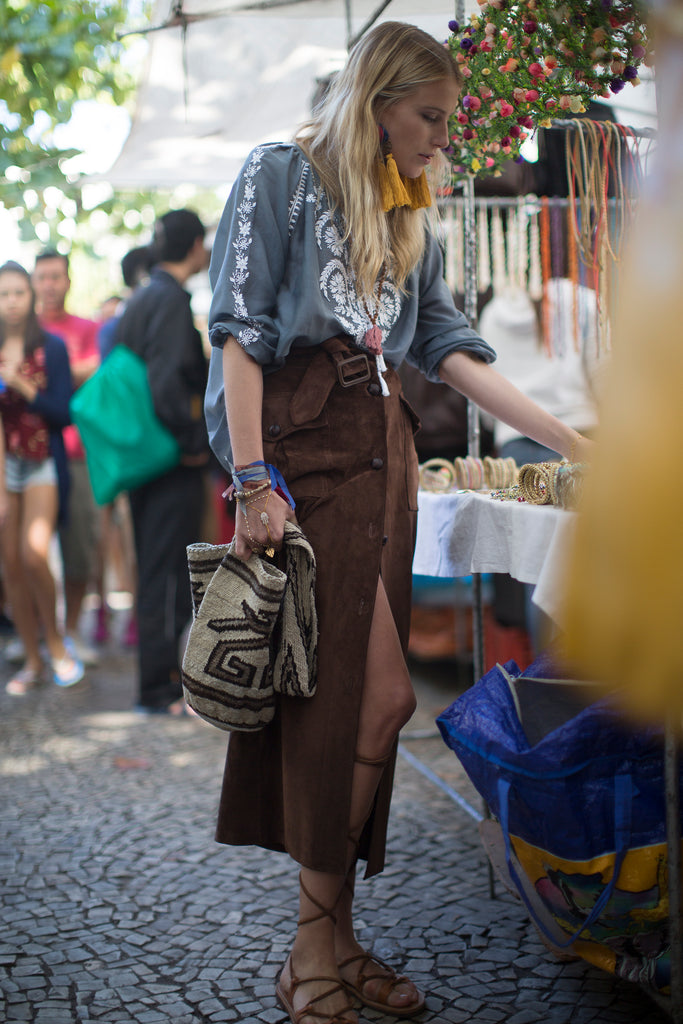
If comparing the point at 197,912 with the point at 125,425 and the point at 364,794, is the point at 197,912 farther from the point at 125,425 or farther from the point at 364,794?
the point at 125,425

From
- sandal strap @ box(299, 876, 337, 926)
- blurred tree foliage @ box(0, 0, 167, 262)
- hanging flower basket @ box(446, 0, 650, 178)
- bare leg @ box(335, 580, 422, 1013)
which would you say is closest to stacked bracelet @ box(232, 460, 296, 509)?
bare leg @ box(335, 580, 422, 1013)

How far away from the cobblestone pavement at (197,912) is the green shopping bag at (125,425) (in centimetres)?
121

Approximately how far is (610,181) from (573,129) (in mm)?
189

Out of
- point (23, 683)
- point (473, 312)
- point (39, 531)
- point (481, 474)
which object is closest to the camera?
point (481, 474)

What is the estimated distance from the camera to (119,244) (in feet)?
50.4

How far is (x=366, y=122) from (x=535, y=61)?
56 cm

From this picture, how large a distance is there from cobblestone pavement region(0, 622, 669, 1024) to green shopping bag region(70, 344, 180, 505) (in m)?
1.21

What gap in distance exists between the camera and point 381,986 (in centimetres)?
194

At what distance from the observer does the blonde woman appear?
1.80 metres

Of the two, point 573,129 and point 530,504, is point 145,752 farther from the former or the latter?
point 573,129

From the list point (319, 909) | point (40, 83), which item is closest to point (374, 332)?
point (319, 909)

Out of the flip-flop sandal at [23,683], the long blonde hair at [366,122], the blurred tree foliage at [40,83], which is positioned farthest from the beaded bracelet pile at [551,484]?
the blurred tree foliage at [40,83]

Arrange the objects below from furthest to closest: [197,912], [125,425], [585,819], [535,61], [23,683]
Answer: [23,683] → [125,425] → [197,912] → [535,61] → [585,819]

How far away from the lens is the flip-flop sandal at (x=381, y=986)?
1.90 meters
